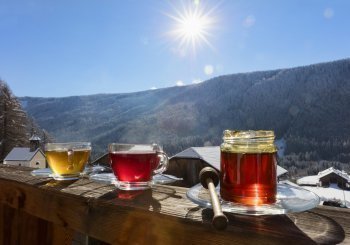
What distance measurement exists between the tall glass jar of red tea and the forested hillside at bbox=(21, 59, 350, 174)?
306 feet

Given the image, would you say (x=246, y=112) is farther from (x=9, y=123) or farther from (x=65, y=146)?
(x=65, y=146)

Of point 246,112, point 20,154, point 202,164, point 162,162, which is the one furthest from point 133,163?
point 246,112

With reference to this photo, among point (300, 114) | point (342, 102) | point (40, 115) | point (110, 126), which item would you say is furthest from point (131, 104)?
point (342, 102)

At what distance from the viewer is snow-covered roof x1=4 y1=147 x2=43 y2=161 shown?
35275 millimetres

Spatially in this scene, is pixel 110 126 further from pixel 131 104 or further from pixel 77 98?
pixel 77 98

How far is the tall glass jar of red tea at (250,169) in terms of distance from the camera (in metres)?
0.93

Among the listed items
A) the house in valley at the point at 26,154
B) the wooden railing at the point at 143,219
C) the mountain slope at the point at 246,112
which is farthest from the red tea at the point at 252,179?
the mountain slope at the point at 246,112

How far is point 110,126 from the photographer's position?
464ft

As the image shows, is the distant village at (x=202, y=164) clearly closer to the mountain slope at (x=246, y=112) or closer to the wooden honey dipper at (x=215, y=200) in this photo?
the wooden honey dipper at (x=215, y=200)

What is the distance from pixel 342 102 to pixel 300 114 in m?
14.1

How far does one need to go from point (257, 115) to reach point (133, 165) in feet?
399

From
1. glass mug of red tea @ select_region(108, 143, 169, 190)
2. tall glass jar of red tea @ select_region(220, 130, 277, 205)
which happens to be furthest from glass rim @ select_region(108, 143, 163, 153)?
tall glass jar of red tea @ select_region(220, 130, 277, 205)

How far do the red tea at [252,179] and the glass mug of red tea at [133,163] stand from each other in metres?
0.43

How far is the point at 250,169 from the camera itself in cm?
93
